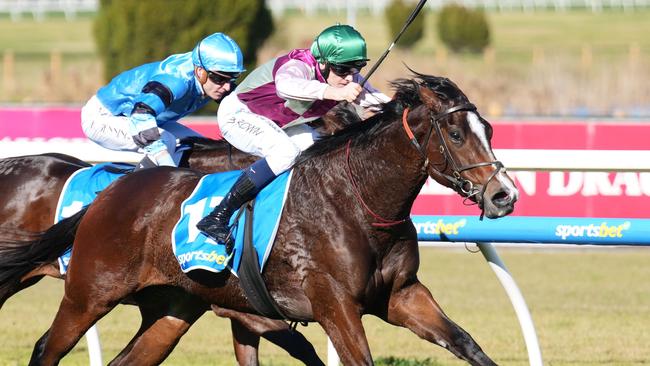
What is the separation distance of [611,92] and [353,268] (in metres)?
17.5

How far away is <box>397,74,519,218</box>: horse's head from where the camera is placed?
4281 mm

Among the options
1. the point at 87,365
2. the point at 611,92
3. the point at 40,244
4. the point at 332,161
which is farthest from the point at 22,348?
the point at 611,92

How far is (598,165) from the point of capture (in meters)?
5.38

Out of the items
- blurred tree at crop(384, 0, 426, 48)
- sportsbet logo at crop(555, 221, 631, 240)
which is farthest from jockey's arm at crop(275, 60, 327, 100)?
blurred tree at crop(384, 0, 426, 48)

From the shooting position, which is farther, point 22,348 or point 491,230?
point 22,348

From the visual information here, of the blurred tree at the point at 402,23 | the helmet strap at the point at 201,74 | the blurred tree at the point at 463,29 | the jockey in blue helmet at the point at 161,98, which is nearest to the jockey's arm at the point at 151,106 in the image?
the jockey in blue helmet at the point at 161,98

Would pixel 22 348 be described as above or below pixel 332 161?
below

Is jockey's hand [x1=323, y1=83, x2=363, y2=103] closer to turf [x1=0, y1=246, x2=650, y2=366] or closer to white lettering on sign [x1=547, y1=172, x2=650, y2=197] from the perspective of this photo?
turf [x1=0, y1=246, x2=650, y2=366]

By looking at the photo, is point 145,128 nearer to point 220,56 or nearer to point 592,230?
point 220,56

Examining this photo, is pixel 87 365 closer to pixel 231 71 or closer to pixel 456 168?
pixel 231 71

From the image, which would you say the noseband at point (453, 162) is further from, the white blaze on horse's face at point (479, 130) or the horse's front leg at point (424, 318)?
the horse's front leg at point (424, 318)

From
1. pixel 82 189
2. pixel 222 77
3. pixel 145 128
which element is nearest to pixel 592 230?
pixel 222 77

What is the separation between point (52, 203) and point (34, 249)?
46 centimetres

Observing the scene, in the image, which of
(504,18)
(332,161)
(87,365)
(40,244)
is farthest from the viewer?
(504,18)
